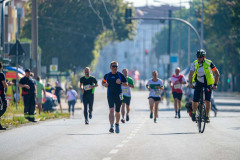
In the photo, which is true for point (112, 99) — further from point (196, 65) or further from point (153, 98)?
point (153, 98)

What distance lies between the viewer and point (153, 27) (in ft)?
624

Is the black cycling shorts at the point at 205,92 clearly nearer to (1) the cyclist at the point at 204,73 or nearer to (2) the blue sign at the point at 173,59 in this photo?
(1) the cyclist at the point at 204,73

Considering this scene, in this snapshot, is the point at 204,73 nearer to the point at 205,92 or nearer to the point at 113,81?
the point at 205,92

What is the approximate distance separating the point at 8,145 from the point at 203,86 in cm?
562

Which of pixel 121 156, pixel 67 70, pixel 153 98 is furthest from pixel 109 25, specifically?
pixel 121 156

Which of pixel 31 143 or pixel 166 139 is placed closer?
pixel 31 143

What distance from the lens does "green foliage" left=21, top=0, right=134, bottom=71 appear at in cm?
6131

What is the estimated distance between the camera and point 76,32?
213ft

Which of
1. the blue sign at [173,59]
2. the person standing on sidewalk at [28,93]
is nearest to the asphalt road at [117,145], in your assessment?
the person standing on sidewalk at [28,93]

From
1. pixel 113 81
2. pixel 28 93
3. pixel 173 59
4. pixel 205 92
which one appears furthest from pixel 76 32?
pixel 205 92

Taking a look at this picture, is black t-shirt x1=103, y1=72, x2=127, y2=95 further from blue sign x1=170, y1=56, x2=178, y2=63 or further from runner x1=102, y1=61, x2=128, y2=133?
blue sign x1=170, y1=56, x2=178, y2=63

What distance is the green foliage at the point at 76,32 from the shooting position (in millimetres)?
61312

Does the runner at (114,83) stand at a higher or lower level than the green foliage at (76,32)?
lower

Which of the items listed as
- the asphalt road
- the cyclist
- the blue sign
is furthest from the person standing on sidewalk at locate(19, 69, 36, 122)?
the blue sign
